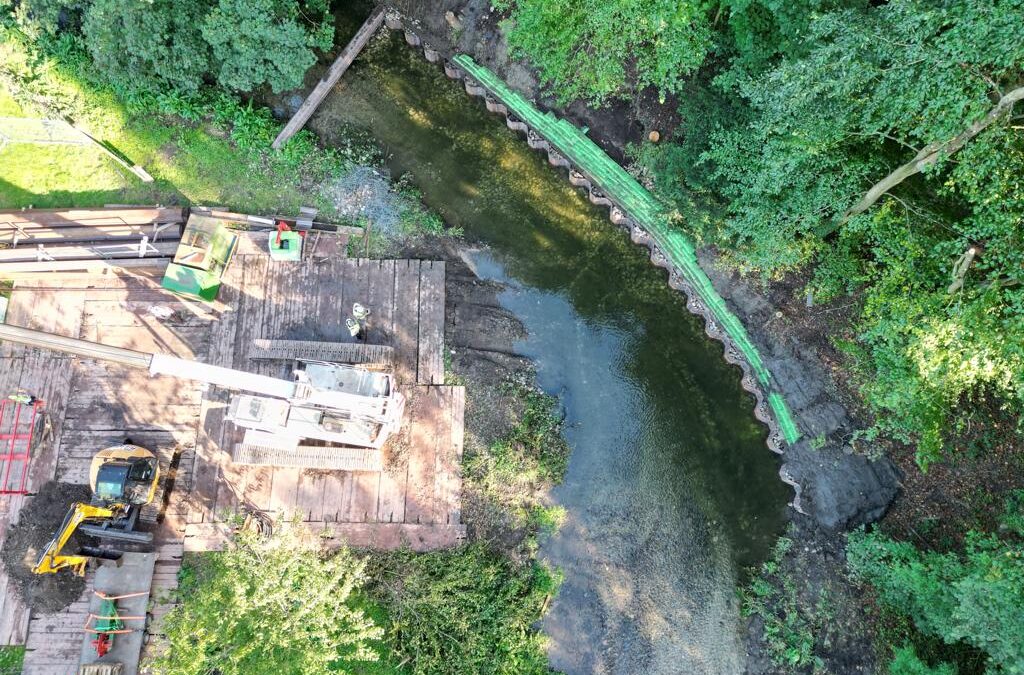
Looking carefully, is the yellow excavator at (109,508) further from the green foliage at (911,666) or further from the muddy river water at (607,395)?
the green foliage at (911,666)

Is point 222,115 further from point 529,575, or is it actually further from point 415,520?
point 529,575

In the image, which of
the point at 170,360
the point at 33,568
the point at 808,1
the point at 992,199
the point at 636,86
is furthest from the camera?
the point at 636,86

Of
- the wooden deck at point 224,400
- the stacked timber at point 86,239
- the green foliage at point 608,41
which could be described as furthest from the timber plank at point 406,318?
the green foliage at point 608,41

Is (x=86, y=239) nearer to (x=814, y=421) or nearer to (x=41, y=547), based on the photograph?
(x=41, y=547)

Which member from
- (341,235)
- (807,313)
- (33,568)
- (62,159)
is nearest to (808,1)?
(807,313)

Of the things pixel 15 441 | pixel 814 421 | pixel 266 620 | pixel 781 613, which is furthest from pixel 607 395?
pixel 15 441

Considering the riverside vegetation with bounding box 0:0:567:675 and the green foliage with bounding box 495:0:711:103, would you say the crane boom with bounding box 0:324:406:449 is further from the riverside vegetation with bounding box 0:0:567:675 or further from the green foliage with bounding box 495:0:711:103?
the green foliage with bounding box 495:0:711:103

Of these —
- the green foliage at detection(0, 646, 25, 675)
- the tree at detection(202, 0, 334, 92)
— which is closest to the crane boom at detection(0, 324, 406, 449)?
the tree at detection(202, 0, 334, 92)
